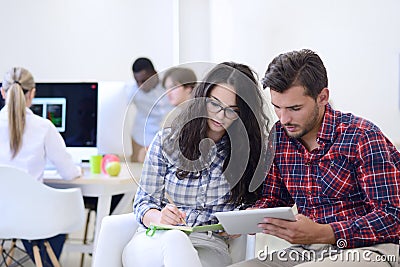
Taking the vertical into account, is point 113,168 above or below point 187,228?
below

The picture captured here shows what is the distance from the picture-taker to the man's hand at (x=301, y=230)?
5.44ft

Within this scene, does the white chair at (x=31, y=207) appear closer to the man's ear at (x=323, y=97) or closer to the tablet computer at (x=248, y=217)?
the tablet computer at (x=248, y=217)

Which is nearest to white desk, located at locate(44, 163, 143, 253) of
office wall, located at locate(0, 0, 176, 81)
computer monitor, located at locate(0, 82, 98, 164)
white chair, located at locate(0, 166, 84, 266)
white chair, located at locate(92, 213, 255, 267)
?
white chair, located at locate(0, 166, 84, 266)

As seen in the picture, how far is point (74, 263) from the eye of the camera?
374cm

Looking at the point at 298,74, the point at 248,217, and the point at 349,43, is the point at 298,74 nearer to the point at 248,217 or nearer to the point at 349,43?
the point at 248,217

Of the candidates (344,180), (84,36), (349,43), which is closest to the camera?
(344,180)

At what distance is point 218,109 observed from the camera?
1.81 metres

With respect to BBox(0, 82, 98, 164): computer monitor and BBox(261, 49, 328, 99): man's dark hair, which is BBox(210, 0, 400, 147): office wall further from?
BBox(261, 49, 328, 99): man's dark hair

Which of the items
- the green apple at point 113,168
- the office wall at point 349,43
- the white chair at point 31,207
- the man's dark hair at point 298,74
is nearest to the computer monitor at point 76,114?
the green apple at point 113,168

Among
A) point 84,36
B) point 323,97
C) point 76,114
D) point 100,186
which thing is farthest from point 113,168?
point 84,36

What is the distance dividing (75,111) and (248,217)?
6.42ft

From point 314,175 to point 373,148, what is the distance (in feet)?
0.63

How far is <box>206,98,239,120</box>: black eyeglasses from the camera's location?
71.0 inches

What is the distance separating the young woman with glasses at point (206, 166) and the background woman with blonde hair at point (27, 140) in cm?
114
